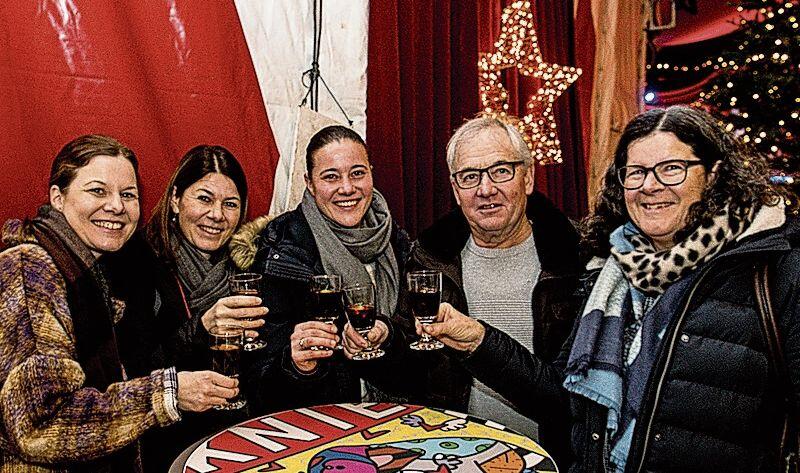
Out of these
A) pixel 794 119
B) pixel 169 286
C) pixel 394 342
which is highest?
pixel 794 119

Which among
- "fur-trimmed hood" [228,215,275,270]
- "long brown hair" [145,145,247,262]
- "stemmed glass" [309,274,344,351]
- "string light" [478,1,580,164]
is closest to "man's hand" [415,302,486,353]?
"stemmed glass" [309,274,344,351]

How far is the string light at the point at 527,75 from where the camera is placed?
4.55m

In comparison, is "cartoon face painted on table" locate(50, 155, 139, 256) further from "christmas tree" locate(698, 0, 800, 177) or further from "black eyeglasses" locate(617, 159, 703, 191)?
"christmas tree" locate(698, 0, 800, 177)

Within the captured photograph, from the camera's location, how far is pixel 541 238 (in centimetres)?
239

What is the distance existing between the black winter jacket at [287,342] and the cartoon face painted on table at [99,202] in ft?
1.78

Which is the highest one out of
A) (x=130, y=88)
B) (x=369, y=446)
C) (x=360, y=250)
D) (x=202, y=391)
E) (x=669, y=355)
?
(x=130, y=88)

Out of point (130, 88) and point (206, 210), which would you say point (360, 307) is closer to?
point (206, 210)

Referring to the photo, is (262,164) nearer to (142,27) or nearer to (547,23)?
(142,27)

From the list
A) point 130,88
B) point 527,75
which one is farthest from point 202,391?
point 527,75

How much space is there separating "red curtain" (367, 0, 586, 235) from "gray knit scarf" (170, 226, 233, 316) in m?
1.45

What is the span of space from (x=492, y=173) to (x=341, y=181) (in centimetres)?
59

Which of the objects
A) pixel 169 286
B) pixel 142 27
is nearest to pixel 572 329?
pixel 169 286

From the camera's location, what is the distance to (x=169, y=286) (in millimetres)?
2463

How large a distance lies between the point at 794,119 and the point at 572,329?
3.10 m
